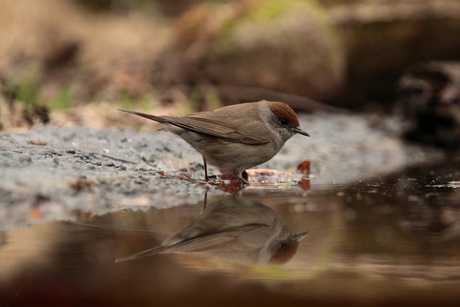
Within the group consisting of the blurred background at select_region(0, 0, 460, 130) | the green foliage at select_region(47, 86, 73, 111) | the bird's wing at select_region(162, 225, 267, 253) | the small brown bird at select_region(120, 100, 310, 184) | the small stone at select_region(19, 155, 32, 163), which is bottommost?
the bird's wing at select_region(162, 225, 267, 253)

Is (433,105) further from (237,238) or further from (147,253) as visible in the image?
(147,253)

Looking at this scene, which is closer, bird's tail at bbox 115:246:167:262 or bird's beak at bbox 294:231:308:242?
bird's tail at bbox 115:246:167:262

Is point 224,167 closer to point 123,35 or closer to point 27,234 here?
point 27,234

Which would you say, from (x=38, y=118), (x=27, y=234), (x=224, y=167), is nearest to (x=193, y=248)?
(x=27, y=234)

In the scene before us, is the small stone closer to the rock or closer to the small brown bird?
the small brown bird

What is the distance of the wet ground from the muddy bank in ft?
0.05

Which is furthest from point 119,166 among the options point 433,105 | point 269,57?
point 269,57

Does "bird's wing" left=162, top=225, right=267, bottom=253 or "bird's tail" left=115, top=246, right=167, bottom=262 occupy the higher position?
"bird's wing" left=162, top=225, right=267, bottom=253

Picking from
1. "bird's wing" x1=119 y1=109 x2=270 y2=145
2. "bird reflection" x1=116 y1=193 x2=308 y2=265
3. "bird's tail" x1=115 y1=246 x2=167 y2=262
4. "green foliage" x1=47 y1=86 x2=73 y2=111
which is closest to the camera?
"bird's tail" x1=115 y1=246 x2=167 y2=262

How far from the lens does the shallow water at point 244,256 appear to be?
6.31ft

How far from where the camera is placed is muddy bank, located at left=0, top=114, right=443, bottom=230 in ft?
10.8

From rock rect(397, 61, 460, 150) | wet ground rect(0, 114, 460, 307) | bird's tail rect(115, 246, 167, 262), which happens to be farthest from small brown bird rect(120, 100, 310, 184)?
rock rect(397, 61, 460, 150)

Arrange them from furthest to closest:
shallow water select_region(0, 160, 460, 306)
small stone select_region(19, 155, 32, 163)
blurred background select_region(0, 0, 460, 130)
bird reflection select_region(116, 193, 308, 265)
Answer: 1. blurred background select_region(0, 0, 460, 130)
2. small stone select_region(19, 155, 32, 163)
3. bird reflection select_region(116, 193, 308, 265)
4. shallow water select_region(0, 160, 460, 306)

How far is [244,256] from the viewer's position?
2410 mm
